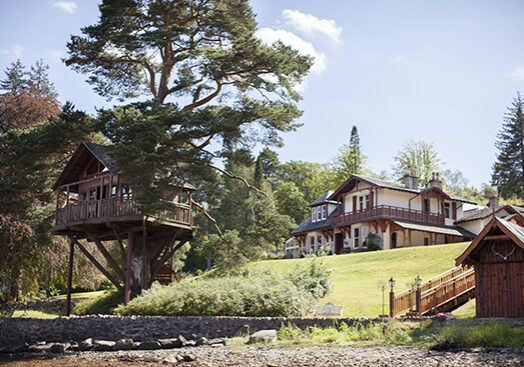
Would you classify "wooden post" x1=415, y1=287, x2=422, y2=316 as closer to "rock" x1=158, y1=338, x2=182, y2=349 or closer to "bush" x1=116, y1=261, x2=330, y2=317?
"bush" x1=116, y1=261, x2=330, y2=317

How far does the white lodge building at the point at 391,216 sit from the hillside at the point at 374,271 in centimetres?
760

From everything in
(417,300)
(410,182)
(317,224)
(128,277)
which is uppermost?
(410,182)

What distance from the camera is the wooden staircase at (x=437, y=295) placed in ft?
62.3

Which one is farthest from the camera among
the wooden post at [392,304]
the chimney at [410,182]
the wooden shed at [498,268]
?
the chimney at [410,182]

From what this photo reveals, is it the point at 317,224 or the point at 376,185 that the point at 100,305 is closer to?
the point at 376,185

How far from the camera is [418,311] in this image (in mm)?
18562

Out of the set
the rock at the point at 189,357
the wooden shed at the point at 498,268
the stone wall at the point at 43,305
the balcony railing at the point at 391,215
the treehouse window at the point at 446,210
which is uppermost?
the treehouse window at the point at 446,210

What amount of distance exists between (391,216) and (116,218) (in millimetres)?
24383

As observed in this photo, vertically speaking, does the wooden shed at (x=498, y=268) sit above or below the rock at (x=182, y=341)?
above

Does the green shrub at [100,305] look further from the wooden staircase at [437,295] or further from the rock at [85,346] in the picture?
the wooden staircase at [437,295]

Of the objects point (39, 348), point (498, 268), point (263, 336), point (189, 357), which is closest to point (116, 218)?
point (39, 348)

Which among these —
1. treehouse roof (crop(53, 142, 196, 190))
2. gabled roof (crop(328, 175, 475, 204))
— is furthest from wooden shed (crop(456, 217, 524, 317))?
gabled roof (crop(328, 175, 475, 204))

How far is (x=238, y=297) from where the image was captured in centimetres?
2094

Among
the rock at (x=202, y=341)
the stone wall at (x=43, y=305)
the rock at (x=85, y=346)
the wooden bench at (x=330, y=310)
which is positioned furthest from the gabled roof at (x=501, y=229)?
the stone wall at (x=43, y=305)
